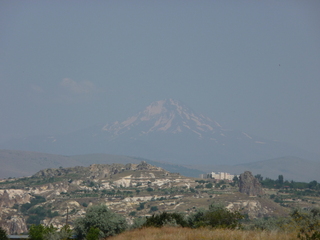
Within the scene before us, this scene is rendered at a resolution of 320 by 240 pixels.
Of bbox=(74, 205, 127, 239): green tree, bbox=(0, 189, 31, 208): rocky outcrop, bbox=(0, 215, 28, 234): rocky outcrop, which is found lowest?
bbox=(0, 215, 28, 234): rocky outcrop

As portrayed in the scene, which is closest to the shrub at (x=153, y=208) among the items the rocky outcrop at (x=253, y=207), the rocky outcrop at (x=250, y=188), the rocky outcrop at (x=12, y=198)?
the rocky outcrop at (x=253, y=207)

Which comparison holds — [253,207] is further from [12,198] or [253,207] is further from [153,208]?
[12,198]

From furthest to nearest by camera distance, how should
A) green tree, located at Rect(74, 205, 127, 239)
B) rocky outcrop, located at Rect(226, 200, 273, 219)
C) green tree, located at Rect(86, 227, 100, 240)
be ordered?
1. rocky outcrop, located at Rect(226, 200, 273, 219)
2. green tree, located at Rect(74, 205, 127, 239)
3. green tree, located at Rect(86, 227, 100, 240)

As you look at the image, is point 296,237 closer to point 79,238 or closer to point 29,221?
point 79,238

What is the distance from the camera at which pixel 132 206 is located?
584 ft

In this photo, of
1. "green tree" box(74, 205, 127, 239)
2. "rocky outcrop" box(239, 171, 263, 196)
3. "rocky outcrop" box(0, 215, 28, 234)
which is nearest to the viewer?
"green tree" box(74, 205, 127, 239)

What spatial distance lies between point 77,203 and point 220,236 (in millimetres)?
149872

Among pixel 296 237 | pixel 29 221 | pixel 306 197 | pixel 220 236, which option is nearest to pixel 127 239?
pixel 220 236

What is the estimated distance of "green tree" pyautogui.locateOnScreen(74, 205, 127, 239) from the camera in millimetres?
58938

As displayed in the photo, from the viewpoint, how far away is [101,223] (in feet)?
195

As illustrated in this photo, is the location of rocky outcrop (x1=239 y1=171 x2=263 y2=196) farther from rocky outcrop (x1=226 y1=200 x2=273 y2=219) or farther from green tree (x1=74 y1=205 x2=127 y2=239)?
green tree (x1=74 y1=205 x2=127 y2=239)

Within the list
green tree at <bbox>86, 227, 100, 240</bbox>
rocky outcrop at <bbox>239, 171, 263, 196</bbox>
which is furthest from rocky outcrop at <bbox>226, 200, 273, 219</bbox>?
green tree at <bbox>86, 227, 100, 240</bbox>

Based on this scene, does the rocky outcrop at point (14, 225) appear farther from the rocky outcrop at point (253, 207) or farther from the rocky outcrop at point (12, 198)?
the rocky outcrop at point (253, 207)

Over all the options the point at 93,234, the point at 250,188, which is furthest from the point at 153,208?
the point at 93,234
